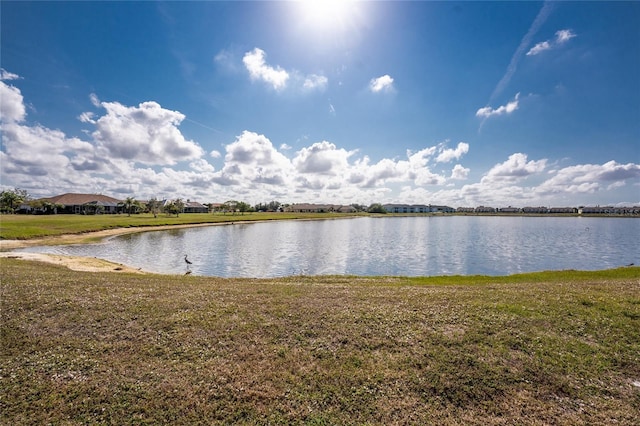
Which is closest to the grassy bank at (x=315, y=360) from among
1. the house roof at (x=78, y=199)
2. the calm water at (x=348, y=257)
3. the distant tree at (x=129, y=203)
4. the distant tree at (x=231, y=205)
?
the calm water at (x=348, y=257)

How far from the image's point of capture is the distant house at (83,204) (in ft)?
436

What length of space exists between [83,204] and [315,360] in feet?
543

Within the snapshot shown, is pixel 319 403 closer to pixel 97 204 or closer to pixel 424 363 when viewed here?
pixel 424 363

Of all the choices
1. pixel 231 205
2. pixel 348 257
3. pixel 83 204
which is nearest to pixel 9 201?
pixel 83 204

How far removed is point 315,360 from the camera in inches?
332

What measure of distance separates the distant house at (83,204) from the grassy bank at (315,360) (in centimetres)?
15212

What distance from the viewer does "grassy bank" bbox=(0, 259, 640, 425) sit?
6582 mm

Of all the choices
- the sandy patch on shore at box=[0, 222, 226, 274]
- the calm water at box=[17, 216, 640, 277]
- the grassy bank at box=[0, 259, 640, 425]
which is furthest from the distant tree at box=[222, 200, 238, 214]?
the grassy bank at box=[0, 259, 640, 425]

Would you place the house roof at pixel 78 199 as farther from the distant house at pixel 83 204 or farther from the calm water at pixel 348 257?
the calm water at pixel 348 257

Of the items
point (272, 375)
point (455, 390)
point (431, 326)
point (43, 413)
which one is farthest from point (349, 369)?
point (43, 413)

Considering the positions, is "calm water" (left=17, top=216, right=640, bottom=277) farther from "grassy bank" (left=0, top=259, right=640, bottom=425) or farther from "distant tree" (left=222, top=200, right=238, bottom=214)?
"distant tree" (left=222, top=200, right=238, bottom=214)

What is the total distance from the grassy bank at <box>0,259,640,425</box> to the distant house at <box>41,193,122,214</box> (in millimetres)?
152124

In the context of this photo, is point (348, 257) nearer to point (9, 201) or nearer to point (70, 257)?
point (70, 257)

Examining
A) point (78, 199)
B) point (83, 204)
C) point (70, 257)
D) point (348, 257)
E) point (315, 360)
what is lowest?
point (348, 257)
